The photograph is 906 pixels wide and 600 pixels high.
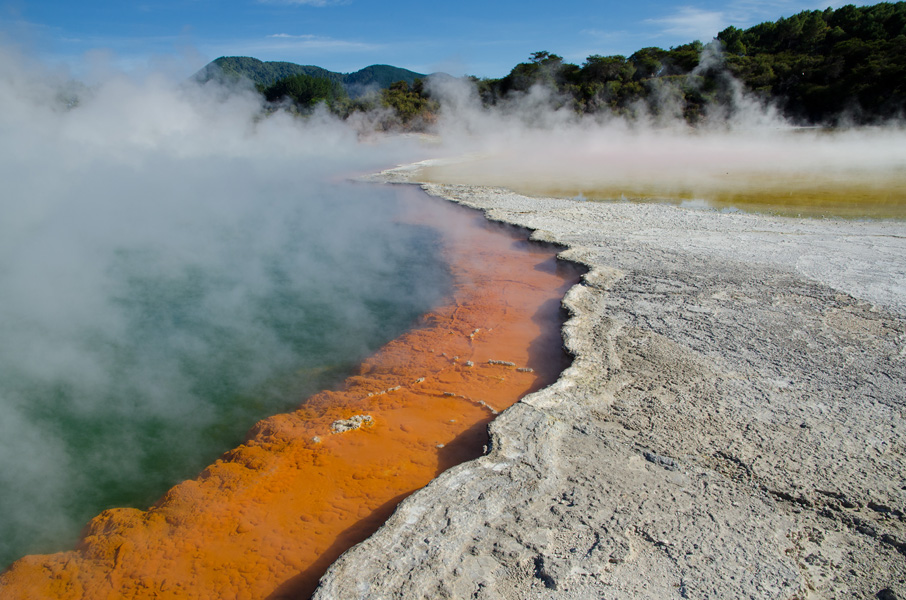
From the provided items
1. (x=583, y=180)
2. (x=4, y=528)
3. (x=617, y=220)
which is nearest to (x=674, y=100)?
(x=583, y=180)

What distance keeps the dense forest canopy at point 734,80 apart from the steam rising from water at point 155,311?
1362 centimetres

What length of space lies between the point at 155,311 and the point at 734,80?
24978 millimetres

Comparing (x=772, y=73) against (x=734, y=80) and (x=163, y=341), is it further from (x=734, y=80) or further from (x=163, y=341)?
(x=163, y=341)

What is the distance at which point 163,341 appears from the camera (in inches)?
162

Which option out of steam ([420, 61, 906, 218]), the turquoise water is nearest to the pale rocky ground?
the turquoise water

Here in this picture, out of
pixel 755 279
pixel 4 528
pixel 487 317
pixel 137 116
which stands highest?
pixel 137 116

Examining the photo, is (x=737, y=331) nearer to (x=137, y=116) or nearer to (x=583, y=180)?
(x=583, y=180)

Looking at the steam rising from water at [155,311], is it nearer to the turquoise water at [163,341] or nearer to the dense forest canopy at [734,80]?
the turquoise water at [163,341]

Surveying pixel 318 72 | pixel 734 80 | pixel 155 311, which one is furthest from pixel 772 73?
pixel 318 72

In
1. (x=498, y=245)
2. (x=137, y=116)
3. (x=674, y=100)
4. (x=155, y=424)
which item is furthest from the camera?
(x=674, y=100)

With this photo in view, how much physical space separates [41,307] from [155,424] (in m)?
2.47

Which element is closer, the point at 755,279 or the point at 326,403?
the point at 326,403

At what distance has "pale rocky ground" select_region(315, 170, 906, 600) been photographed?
1.70 metres

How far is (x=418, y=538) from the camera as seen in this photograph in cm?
186
